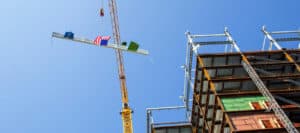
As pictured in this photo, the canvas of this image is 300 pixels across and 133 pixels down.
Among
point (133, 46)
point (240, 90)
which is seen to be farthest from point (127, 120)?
point (240, 90)

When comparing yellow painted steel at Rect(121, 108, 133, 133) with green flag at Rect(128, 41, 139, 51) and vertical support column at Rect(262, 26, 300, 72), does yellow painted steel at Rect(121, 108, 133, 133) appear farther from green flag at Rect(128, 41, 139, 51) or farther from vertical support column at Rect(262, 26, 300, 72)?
vertical support column at Rect(262, 26, 300, 72)

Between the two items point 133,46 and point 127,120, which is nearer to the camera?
point 133,46

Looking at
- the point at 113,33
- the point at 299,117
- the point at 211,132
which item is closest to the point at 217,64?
the point at 211,132

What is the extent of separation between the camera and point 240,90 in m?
53.6

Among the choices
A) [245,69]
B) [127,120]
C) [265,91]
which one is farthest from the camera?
[127,120]

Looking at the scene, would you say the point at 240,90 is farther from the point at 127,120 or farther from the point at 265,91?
the point at 127,120

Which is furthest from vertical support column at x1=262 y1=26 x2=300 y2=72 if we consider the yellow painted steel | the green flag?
the yellow painted steel

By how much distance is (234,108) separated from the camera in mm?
47031

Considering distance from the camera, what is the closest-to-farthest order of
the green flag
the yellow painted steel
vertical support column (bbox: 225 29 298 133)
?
vertical support column (bbox: 225 29 298 133) < the green flag < the yellow painted steel

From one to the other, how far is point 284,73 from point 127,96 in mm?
50711

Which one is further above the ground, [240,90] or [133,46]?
[133,46]

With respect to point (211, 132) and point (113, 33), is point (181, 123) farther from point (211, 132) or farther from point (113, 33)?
point (113, 33)

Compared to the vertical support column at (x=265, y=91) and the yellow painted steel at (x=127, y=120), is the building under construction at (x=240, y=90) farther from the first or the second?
the yellow painted steel at (x=127, y=120)

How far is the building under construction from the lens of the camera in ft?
148
